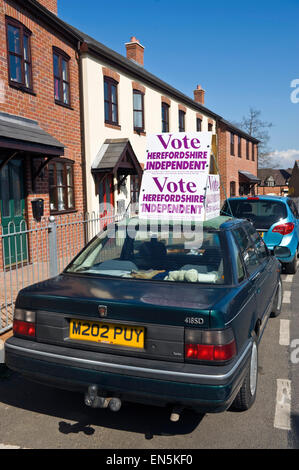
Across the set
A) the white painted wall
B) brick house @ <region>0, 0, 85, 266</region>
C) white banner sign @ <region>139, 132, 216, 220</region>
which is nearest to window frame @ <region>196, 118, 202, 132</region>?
the white painted wall

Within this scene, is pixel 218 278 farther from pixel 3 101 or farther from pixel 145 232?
pixel 3 101

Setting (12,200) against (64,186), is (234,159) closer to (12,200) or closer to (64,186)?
(64,186)

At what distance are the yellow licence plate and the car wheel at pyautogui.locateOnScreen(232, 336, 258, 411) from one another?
1025mm

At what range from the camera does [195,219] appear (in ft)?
14.8

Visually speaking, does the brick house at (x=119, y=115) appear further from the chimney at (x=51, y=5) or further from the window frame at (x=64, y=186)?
the chimney at (x=51, y=5)

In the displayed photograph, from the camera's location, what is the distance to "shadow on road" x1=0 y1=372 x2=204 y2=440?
3172mm

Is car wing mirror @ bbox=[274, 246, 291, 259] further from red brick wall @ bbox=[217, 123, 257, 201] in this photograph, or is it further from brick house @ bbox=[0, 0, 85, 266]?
red brick wall @ bbox=[217, 123, 257, 201]

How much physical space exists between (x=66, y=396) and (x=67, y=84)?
10163 millimetres

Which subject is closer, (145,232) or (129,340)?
(129,340)

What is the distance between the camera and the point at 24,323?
324 cm

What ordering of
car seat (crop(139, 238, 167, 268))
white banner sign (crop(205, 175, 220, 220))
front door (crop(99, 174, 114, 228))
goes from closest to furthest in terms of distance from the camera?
car seat (crop(139, 238, 167, 268)) < white banner sign (crop(205, 175, 220, 220)) < front door (crop(99, 174, 114, 228))

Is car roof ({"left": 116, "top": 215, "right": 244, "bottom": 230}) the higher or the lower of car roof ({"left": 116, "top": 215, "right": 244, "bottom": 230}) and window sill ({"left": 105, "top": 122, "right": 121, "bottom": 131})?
the lower

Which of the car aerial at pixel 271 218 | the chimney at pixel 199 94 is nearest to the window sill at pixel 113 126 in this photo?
the car aerial at pixel 271 218
